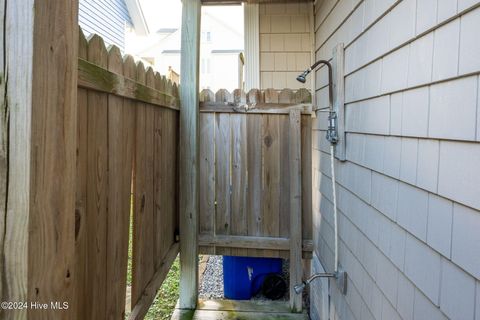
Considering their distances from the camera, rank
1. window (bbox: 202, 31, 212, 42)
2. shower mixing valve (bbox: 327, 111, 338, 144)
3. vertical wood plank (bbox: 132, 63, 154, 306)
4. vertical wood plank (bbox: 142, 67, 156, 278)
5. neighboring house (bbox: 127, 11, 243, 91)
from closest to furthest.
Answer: vertical wood plank (bbox: 132, 63, 154, 306) < vertical wood plank (bbox: 142, 67, 156, 278) < shower mixing valve (bbox: 327, 111, 338, 144) < neighboring house (bbox: 127, 11, 243, 91) < window (bbox: 202, 31, 212, 42)

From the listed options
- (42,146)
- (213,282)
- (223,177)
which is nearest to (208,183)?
(223,177)

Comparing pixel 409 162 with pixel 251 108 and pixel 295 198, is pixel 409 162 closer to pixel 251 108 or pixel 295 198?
pixel 295 198

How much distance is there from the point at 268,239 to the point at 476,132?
2.07m

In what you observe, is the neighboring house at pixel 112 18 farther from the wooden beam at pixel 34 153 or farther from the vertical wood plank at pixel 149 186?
the wooden beam at pixel 34 153

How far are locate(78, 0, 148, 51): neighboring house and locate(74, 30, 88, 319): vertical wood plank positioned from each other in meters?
4.32

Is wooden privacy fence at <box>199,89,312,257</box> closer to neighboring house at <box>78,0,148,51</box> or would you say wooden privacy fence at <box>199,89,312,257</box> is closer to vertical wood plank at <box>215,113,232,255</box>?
vertical wood plank at <box>215,113,232,255</box>

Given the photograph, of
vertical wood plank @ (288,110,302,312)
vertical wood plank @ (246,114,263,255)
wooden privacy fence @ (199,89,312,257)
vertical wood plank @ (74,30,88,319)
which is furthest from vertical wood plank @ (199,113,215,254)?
vertical wood plank @ (74,30,88,319)

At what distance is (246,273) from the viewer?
9.92 ft

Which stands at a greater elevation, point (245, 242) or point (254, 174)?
point (254, 174)

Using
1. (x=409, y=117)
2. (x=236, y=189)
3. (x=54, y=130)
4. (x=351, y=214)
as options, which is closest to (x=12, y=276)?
(x=54, y=130)

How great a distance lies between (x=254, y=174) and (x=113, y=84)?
1.65 meters

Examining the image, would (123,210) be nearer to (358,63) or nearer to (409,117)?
(409,117)

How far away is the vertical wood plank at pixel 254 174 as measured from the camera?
2770 millimetres

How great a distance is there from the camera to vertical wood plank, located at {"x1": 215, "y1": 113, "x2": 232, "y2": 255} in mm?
2787
